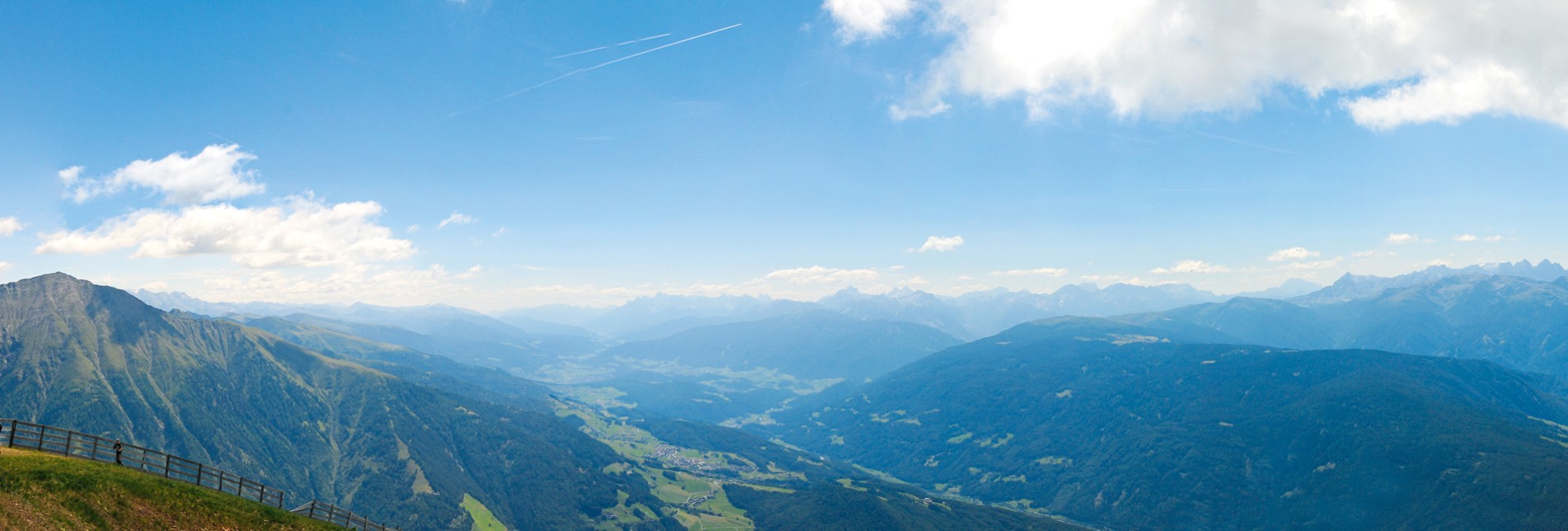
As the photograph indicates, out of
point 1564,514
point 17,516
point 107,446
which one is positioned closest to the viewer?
point 17,516

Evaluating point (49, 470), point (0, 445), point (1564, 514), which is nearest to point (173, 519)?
point (49, 470)

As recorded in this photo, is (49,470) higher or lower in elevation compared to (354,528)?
higher

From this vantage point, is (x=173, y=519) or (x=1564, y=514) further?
(x=1564, y=514)

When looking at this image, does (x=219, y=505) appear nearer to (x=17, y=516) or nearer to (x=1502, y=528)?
(x=17, y=516)

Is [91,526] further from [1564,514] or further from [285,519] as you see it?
[1564,514]

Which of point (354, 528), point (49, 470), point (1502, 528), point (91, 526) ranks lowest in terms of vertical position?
point (1502, 528)

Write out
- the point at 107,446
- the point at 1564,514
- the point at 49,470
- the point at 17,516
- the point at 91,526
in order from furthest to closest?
the point at 1564,514
the point at 107,446
the point at 49,470
the point at 91,526
the point at 17,516
